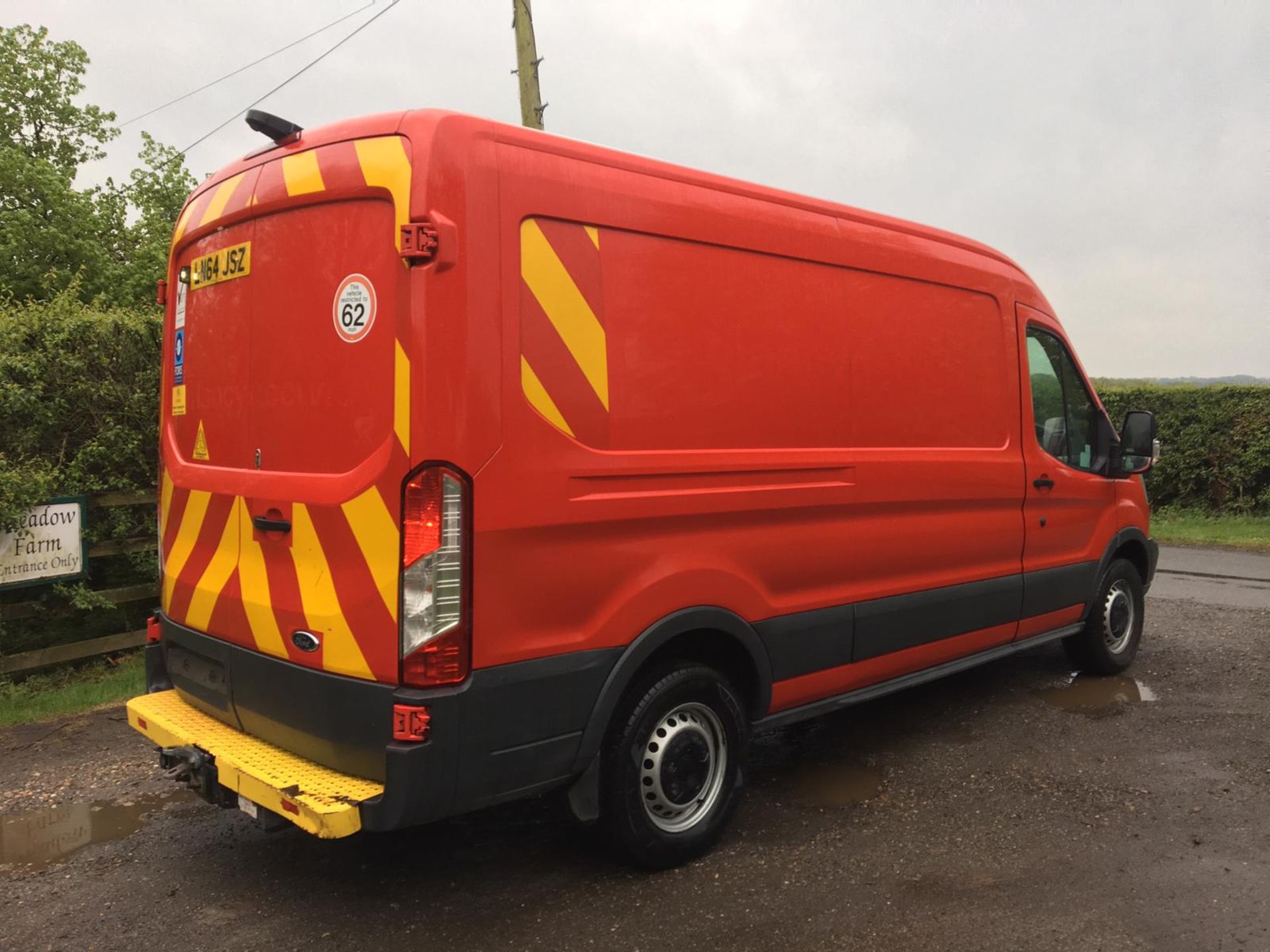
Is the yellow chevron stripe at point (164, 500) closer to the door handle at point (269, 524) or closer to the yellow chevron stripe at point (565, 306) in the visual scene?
the door handle at point (269, 524)

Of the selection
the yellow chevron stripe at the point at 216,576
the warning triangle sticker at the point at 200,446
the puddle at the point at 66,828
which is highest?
the warning triangle sticker at the point at 200,446

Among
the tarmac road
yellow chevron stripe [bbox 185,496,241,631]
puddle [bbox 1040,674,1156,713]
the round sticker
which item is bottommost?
the tarmac road

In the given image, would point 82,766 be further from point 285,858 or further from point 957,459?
point 957,459

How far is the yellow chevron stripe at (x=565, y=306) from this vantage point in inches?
114

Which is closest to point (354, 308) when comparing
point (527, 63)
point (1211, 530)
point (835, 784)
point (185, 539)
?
point (185, 539)

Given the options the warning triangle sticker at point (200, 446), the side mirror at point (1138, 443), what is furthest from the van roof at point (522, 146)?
the side mirror at point (1138, 443)

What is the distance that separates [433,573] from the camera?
2.70 meters

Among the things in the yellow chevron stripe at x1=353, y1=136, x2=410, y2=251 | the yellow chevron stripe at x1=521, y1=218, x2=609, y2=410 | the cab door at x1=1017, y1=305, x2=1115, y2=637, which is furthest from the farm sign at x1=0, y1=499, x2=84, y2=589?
the cab door at x1=1017, y1=305, x2=1115, y2=637

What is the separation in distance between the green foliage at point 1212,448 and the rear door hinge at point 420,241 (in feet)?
49.1

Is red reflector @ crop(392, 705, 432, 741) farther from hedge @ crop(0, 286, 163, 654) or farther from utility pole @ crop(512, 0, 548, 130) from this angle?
utility pole @ crop(512, 0, 548, 130)

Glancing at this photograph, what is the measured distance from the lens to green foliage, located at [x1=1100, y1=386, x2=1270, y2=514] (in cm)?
1402

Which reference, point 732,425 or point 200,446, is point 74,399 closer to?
point 200,446

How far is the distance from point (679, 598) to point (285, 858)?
1842 mm

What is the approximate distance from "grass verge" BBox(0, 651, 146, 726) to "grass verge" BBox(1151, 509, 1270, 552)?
1207 cm
